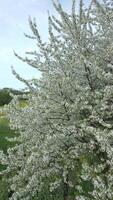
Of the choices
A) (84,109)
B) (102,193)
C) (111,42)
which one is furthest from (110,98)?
(102,193)

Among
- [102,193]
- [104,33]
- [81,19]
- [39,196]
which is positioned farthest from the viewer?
[39,196]

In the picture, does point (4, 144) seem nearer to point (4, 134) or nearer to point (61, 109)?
point (4, 134)

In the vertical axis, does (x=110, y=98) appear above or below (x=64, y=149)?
above

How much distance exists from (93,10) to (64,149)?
3.96 m

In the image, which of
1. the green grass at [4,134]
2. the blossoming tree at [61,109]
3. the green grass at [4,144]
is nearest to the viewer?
the blossoming tree at [61,109]

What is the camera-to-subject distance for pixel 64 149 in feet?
39.0

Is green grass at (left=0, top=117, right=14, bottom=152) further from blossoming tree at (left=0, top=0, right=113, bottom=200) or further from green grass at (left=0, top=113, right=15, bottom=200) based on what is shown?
blossoming tree at (left=0, top=0, right=113, bottom=200)

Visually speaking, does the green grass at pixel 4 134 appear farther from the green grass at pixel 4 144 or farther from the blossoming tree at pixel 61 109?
the blossoming tree at pixel 61 109

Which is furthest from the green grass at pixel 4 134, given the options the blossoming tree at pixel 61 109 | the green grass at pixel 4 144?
the blossoming tree at pixel 61 109

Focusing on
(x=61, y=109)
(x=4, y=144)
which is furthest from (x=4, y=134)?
(x=61, y=109)

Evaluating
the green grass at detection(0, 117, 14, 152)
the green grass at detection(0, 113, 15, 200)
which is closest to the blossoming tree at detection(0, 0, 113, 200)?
the green grass at detection(0, 113, 15, 200)

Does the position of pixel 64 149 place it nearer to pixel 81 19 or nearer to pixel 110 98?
pixel 110 98

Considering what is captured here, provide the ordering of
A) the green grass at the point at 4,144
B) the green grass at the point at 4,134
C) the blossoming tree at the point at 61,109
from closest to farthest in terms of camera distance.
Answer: the blossoming tree at the point at 61,109, the green grass at the point at 4,144, the green grass at the point at 4,134

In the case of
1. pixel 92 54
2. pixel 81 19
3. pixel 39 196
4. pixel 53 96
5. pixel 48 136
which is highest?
pixel 81 19
